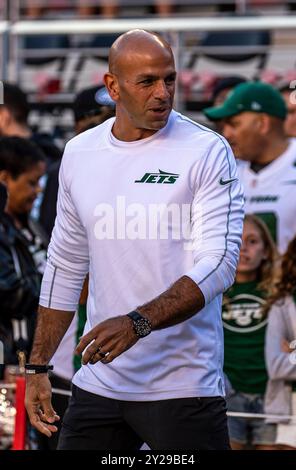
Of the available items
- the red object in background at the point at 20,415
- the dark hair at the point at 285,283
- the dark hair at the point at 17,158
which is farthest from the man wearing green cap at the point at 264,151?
the red object in background at the point at 20,415

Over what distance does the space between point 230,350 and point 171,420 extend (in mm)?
2400

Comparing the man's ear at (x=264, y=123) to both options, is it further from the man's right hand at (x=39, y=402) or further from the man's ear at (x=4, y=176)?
the man's right hand at (x=39, y=402)

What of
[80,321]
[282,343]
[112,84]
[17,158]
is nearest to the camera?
[112,84]

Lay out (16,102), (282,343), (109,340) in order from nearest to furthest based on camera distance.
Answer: (109,340)
(282,343)
(16,102)

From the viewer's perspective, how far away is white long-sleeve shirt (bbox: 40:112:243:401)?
4562mm

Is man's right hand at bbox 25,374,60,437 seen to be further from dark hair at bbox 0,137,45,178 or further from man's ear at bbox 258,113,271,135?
man's ear at bbox 258,113,271,135

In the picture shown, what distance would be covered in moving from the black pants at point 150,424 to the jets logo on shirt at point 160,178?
80 centimetres

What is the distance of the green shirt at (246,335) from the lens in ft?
22.9

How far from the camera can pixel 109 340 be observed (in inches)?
166

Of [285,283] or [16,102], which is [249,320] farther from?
[16,102]

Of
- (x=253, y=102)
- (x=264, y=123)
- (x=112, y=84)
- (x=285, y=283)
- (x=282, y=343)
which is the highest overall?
(x=112, y=84)

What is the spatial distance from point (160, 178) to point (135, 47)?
49 cm

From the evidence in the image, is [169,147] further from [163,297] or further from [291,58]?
[291,58]

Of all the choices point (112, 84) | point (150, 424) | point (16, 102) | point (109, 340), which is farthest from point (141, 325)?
point (16, 102)
